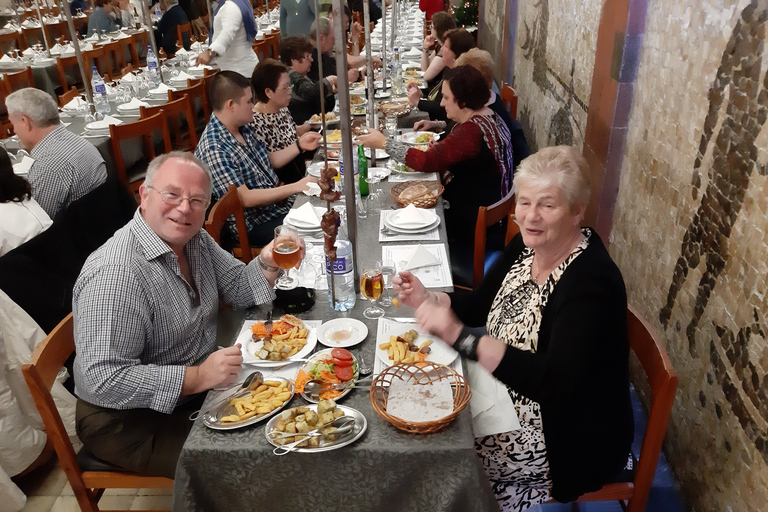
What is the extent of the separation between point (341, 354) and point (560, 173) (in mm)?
826

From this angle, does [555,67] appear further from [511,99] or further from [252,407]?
[252,407]

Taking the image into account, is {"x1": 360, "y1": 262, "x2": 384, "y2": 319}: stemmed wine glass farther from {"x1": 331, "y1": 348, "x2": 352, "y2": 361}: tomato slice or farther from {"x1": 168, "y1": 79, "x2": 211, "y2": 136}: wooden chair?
{"x1": 168, "y1": 79, "x2": 211, "y2": 136}: wooden chair

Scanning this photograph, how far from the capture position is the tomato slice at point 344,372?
5.23ft

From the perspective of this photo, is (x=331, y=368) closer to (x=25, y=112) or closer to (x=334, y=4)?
(x=334, y=4)

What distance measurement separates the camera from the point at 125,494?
7.66 ft

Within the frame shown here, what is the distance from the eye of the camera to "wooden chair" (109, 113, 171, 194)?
380 cm

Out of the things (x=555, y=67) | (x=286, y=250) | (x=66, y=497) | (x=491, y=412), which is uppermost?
(x=555, y=67)

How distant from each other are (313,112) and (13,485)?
347 cm

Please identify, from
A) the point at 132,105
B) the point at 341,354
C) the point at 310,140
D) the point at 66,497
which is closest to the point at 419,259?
the point at 341,354

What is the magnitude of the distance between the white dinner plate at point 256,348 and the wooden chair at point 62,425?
0.49 m

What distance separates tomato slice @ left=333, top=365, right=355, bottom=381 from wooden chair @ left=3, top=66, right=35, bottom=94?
512 centimetres

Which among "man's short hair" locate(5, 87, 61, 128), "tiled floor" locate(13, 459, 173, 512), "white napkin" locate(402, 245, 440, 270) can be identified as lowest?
"tiled floor" locate(13, 459, 173, 512)

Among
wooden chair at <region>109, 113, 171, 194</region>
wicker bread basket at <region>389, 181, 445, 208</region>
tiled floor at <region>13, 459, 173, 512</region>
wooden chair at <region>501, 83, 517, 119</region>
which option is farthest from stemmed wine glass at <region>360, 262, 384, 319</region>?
wooden chair at <region>501, 83, 517, 119</region>

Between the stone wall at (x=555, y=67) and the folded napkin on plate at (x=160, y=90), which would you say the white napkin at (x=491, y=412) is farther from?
the folded napkin on plate at (x=160, y=90)
